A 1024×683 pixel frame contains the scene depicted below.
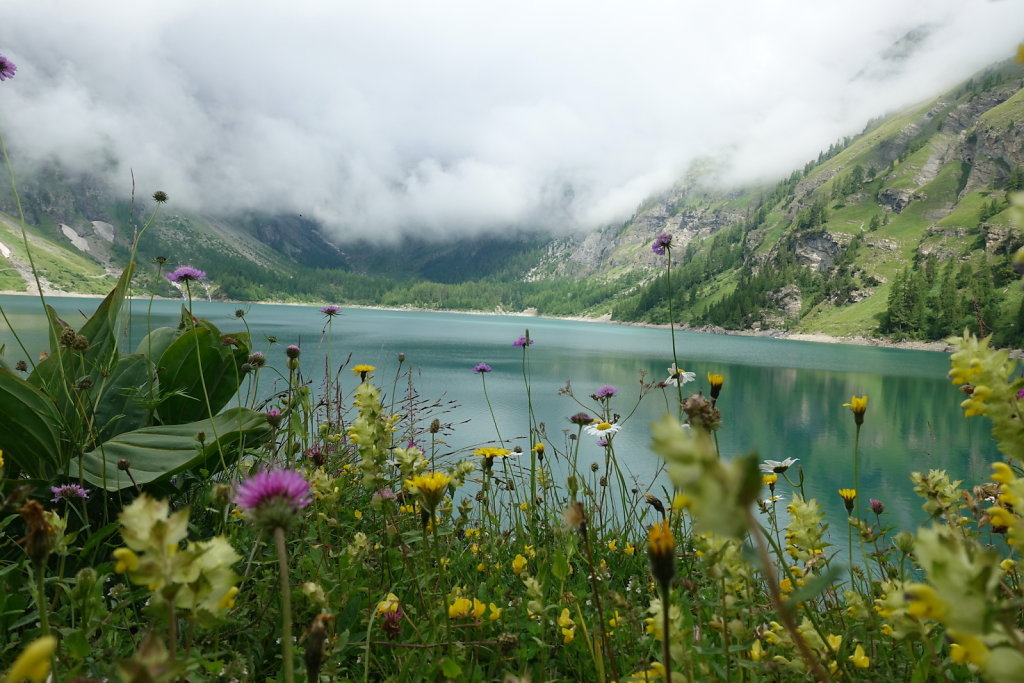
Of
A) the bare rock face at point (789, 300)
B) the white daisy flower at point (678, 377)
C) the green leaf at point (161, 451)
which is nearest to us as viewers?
the green leaf at point (161, 451)

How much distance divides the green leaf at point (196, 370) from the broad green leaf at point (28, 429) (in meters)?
0.77

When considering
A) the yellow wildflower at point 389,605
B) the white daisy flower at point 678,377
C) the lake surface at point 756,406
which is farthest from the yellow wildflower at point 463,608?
the white daisy flower at point 678,377

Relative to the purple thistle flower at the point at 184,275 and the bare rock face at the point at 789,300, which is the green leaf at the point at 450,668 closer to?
the purple thistle flower at the point at 184,275

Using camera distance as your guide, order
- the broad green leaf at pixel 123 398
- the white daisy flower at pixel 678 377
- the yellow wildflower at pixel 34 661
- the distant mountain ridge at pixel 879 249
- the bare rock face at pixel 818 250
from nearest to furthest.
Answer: the yellow wildflower at pixel 34 661
the white daisy flower at pixel 678 377
the broad green leaf at pixel 123 398
the distant mountain ridge at pixel 879 249
the bare rock face at pixel 818 250

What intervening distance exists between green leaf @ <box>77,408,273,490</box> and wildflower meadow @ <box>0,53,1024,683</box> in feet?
0.05

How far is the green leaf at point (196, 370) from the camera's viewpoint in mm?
3723

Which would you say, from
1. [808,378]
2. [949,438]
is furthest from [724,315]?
[949,438]

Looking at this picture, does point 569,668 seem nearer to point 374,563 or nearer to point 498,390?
point 374,563

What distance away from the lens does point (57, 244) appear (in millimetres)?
195875

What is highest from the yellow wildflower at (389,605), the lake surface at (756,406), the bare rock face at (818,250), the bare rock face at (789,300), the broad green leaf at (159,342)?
the bare rock face at (818,250)

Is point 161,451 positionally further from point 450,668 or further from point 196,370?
point 450,668

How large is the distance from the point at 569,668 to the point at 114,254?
252 metres

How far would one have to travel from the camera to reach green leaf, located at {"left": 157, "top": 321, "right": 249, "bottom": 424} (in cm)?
372

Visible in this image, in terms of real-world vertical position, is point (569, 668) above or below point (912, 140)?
below
